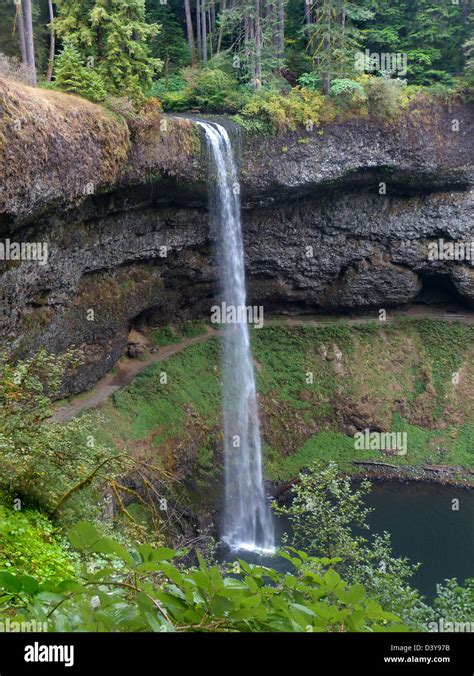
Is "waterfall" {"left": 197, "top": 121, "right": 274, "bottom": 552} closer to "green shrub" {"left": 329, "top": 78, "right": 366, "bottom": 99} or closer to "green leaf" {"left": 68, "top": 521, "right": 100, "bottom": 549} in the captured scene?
"green shrub" {"left": 329, "top": 78, "right": 366, "bottom": 99}

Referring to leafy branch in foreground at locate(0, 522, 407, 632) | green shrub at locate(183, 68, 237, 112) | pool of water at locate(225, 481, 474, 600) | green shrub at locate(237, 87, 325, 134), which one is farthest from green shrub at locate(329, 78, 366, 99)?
leafy branch in foreground at locate(0, 522, 407, 632)

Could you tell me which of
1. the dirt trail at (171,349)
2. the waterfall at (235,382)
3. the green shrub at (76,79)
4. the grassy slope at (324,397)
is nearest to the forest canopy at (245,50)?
the green shrub at (76,79)

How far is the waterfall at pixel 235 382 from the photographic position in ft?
66.6

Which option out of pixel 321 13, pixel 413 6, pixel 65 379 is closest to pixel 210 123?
pixel 321 13

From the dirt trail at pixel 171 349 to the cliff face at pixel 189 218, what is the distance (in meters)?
0.55

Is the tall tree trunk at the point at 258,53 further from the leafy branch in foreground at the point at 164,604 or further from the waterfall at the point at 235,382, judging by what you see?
the leafy branch in foreground at the point at 164,604

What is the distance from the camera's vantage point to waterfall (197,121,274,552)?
20.3 meters

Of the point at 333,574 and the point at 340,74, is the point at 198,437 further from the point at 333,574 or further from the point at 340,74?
the point at 333,574

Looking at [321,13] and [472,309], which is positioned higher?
[321,13]

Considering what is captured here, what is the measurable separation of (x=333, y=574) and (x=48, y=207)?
43.3 ft

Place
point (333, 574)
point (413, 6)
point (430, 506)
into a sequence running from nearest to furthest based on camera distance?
point (333, 574) → point (430, 506) → point (413, 6)

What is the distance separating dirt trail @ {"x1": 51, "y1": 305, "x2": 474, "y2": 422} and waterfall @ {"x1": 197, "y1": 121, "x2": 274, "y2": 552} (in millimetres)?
1615
